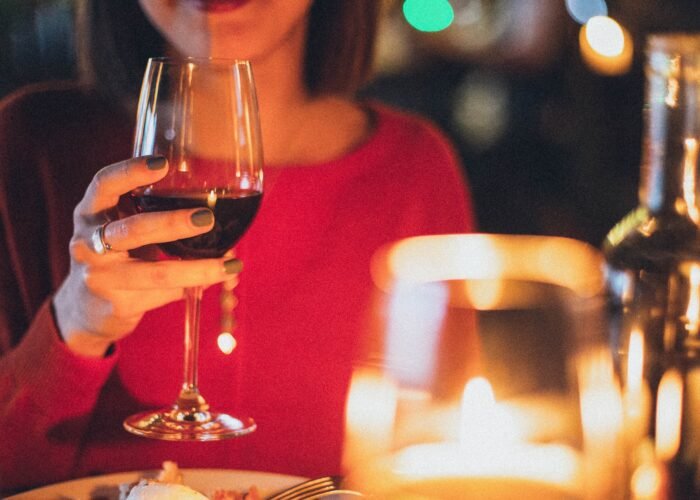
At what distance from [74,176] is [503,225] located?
319cm

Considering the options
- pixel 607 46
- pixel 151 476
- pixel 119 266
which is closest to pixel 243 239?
pixel 119 266

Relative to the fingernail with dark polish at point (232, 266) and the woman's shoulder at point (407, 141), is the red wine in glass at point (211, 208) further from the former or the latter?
the woman's shoulder at point (407, 141)

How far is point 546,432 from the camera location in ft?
1.16

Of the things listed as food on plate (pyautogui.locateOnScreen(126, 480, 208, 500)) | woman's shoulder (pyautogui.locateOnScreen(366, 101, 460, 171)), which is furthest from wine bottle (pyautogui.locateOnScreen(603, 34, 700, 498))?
woman's shoulder (pyautogui.locateOnScreen(366, 101, 460, 171))

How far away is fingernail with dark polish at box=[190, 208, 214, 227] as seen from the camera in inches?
34.1

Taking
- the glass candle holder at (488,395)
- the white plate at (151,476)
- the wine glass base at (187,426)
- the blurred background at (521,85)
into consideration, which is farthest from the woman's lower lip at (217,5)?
the blurred background at (521,85)

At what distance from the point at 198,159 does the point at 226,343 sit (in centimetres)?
51

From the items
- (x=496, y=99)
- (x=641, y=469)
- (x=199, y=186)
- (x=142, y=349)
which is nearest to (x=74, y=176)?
(x=142, y=349)

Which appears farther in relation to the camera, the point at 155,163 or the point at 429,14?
the point at 429,14

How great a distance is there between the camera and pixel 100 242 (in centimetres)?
93

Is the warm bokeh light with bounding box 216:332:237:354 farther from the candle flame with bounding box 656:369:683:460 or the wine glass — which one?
the candle flame with bounding box 656:369:683:460

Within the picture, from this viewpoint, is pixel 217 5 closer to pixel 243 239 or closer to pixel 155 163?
pixel 243 239

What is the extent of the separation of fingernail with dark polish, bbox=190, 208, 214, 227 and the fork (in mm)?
263

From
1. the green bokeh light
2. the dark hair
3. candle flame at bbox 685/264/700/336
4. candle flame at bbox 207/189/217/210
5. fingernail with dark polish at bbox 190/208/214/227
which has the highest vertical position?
the green bokeh light
